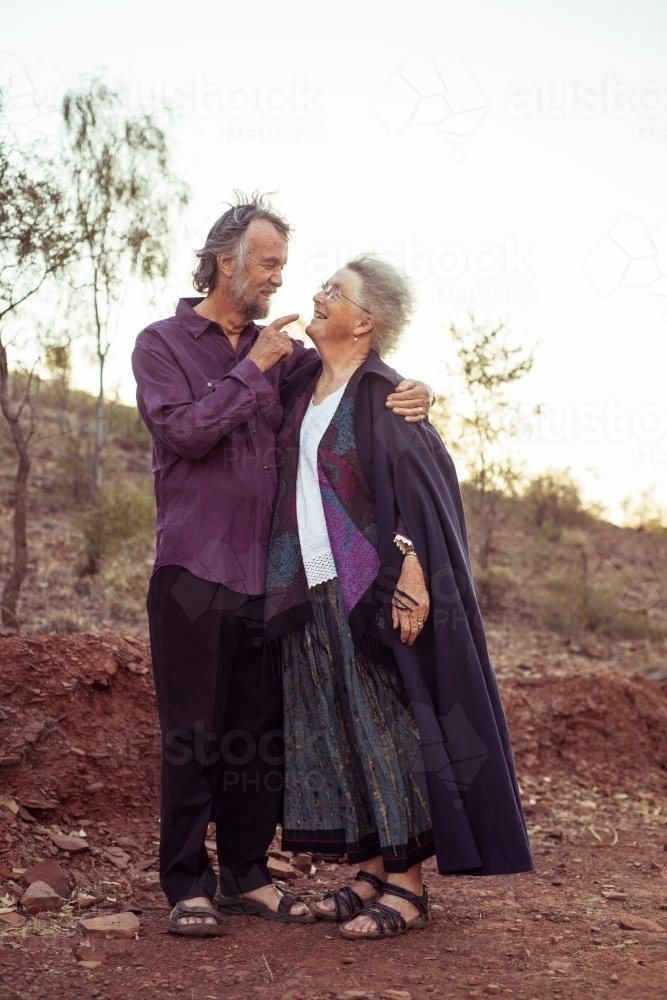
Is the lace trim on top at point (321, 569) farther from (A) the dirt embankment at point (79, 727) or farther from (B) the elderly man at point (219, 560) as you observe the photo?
(A) the dirt embankment at point (79, 727)

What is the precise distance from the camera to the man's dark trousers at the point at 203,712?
315cm

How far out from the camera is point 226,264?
3.36 m

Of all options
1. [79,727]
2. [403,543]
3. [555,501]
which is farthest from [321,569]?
[555,501]

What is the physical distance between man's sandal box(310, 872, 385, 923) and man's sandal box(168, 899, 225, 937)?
0.35 meters

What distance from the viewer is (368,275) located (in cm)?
340

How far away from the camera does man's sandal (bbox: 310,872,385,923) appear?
3.25 metres

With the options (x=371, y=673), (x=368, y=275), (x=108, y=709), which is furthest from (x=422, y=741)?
(x=108, y=709)

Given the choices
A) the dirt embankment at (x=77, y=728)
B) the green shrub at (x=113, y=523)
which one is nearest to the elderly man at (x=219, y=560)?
the dirt embankment at (x=77, y=728)

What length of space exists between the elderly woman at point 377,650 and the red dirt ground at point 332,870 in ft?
0.83

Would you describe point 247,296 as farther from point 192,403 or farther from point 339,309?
point 192,403

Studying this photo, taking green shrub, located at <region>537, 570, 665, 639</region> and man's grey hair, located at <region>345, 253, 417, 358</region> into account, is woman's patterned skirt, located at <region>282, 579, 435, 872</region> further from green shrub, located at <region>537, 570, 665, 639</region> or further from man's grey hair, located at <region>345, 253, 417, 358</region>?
green shrub, located at <region>537, 570, 665, 639</region>

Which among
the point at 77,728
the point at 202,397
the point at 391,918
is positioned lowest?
the point at 391,918

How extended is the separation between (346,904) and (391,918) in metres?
0.21

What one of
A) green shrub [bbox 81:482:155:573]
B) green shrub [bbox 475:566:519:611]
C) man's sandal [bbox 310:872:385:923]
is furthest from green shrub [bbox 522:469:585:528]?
man's sandal [bbox 310:872:385:923]
